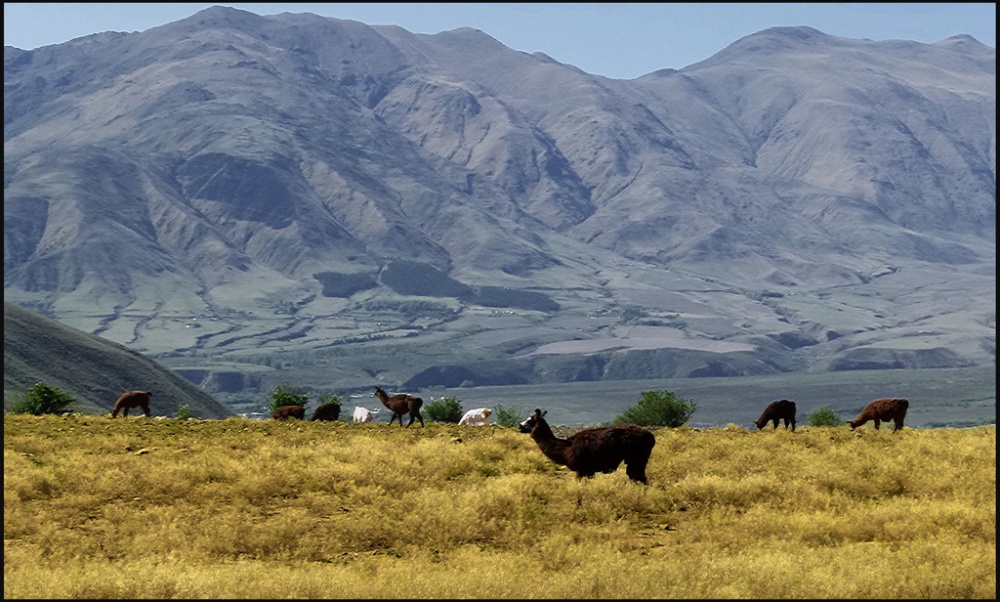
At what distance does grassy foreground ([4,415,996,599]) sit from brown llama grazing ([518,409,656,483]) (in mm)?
585

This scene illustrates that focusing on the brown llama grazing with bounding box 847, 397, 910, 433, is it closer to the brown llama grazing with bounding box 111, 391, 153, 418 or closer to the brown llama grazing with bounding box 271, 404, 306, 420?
the brown llama grazing with bounding box 271, 404, 306, 420

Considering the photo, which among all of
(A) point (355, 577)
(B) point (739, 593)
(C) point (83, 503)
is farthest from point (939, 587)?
(C) point (83, 503)

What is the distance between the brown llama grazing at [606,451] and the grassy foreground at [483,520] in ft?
1.92

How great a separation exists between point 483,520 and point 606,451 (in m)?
4.68

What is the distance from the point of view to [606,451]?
2577 cm

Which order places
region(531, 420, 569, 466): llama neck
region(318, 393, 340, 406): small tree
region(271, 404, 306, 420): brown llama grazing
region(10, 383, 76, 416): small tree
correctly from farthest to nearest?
region(10, 383, 76, 416): small tree, region(318, 393, 340, 406): small tree, region(271, 404, 306, 420): brown llama grazing, region(531, 420, 569, 466): llama neck

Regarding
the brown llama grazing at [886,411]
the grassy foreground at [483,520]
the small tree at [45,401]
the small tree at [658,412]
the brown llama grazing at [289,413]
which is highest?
the brown llama grazing at [886,411]

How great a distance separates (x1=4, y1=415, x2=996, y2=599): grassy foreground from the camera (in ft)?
58.4

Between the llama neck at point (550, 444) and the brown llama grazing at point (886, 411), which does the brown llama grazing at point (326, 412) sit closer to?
the llama neck at point (550, 444)

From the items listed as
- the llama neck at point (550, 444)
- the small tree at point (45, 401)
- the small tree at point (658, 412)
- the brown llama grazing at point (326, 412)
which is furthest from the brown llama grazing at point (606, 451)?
the small tree at point (45, 401)

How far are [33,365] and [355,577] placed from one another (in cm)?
18818

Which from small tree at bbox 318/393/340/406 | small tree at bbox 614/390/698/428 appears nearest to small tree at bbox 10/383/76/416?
small tree at bbox 318/393/340/406

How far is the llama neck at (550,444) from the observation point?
2667 centimetres

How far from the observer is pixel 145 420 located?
36906mm
